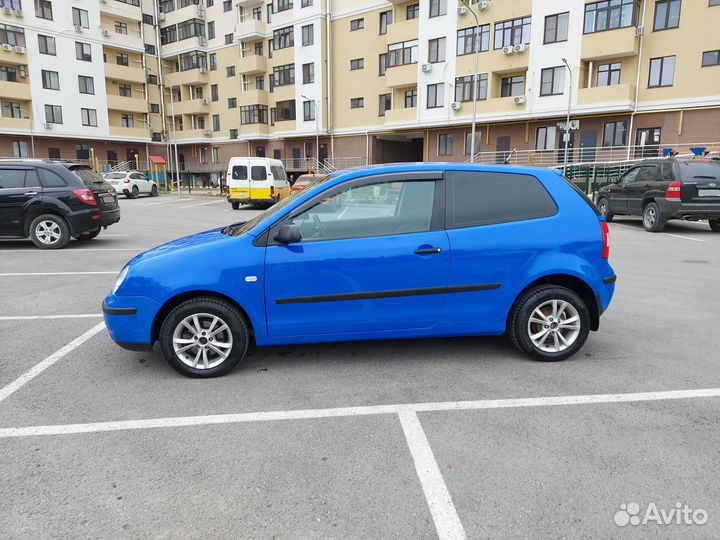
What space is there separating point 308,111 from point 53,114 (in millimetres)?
22698

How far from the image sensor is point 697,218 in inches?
488

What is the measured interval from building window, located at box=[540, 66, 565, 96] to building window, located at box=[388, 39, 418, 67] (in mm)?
8935

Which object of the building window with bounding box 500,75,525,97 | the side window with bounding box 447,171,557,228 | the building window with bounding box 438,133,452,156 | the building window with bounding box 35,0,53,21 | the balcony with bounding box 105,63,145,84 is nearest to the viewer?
the side window with bounding box 447,171,557,228

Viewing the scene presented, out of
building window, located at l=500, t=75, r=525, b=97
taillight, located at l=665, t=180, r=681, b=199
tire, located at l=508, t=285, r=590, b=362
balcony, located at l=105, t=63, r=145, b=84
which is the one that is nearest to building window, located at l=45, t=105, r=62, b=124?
balcony, located at l=105, t=63, r=145, b=84

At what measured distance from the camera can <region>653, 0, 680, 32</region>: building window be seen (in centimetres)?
2720

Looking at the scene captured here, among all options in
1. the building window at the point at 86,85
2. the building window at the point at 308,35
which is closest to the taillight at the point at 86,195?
the building window at the point at 308,35

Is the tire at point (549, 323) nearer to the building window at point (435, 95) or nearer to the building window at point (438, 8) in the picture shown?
the building window at point (435, 95)

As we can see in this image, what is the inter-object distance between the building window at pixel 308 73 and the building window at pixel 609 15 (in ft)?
68.6

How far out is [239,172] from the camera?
2345cm

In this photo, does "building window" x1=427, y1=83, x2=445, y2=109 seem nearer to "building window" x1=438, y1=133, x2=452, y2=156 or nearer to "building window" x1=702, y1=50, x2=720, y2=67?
"building window" x1=438, y1=133, x2=452, y2=156

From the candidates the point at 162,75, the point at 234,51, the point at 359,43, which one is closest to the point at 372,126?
the point at 359,43

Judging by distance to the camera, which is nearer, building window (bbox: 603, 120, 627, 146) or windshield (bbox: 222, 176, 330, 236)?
windshield (bbox: 222, 176, 330, 236)

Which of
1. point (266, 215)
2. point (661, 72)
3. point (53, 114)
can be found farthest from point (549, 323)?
point (53, 114)

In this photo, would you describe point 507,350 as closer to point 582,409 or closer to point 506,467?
point 582,409
